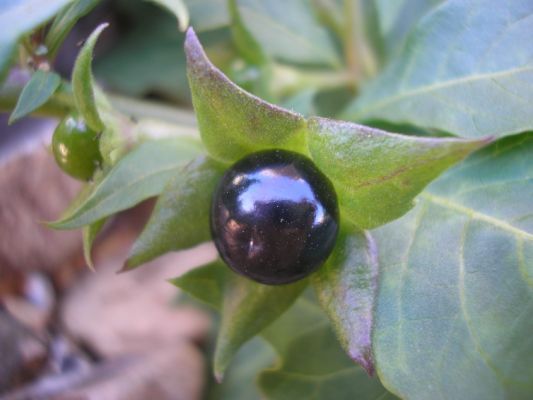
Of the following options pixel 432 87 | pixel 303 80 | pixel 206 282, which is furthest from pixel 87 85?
pixel 303 80

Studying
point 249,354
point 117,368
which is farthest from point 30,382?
point 249,354

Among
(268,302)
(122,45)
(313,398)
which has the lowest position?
(313,398)

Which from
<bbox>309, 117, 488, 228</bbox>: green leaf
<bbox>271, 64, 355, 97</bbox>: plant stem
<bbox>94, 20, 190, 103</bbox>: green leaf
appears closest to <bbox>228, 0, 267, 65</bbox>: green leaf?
<bbox>271, 64, 355, 97</bbox>: plant stem

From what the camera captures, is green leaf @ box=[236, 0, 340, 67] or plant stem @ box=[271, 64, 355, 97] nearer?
plant stem @ box=[271, 64, 355, 97]

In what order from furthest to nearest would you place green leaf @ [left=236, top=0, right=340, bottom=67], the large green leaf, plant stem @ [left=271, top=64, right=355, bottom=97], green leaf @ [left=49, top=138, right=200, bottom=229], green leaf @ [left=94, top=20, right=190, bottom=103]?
green leaf @ [left=94, top=20, right=190, bottom=103] → green leaf @ [left=236, top=0, right=340, bottom=67] → plant stem @ [left=271, top=64, right=355, bottom=97] → the large green leaf → green leaf @ [left=49, top=138, right=200, bottom=229]

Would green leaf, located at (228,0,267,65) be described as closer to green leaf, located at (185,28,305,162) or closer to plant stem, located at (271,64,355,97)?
plant stem, located at (271,64,355,97)

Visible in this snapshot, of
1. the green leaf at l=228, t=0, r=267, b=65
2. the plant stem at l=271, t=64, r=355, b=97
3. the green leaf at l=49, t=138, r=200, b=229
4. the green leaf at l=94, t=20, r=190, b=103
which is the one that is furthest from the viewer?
the green leaf at l=94, t=20, r=190, b=103

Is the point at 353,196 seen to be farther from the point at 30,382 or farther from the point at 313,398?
the point at 30,382
